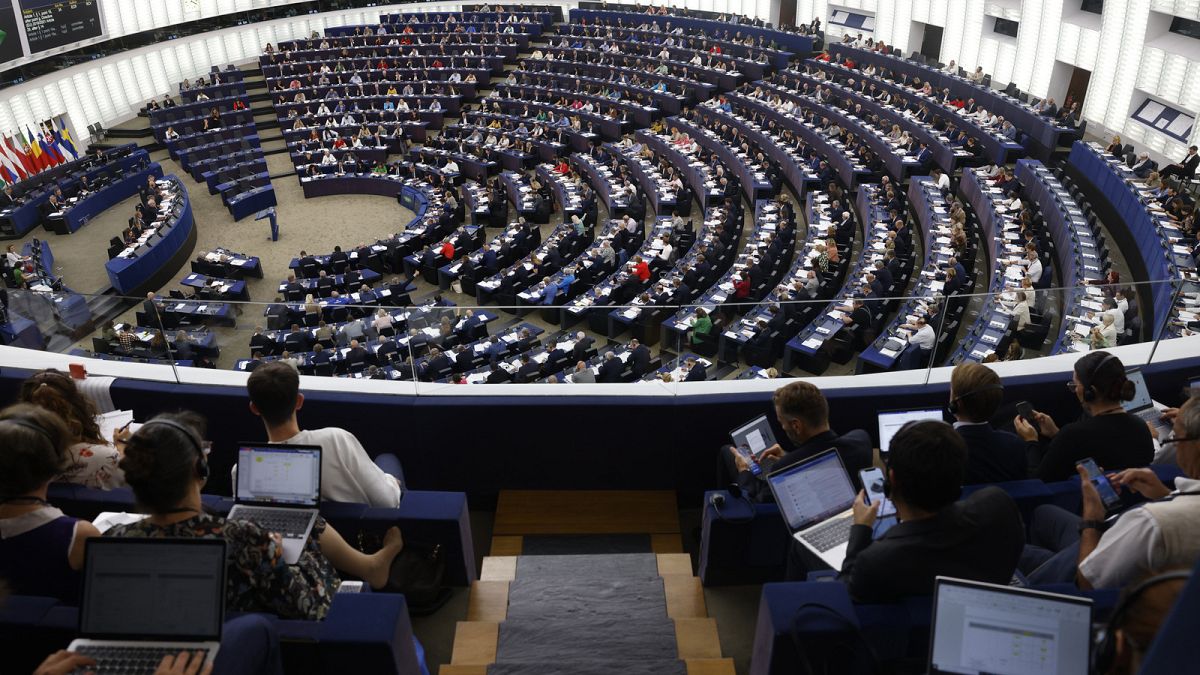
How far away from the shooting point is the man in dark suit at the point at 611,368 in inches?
345

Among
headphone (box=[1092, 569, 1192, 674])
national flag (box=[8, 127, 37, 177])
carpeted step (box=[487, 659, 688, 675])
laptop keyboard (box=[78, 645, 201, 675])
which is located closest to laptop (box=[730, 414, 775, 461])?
carpeted step (box=[487, 659, 688, 675])

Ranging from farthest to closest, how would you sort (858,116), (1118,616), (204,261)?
(858,116) → (204,261) → (1118,616)

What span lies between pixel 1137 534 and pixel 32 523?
4112mm

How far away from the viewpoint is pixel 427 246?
18328mm

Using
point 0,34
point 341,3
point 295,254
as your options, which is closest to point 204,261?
point 295,254

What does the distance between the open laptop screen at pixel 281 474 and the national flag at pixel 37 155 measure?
2455cm

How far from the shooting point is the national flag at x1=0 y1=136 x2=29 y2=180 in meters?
21.7

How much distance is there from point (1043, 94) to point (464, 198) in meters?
16.7

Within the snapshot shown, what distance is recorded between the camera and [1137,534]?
282cm

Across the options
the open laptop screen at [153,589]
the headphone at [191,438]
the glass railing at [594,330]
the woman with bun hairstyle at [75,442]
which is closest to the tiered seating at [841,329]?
the glass railing at [594,330]

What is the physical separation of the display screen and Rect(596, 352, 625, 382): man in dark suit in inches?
946

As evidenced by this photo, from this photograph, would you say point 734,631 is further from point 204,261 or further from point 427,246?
point 204,261

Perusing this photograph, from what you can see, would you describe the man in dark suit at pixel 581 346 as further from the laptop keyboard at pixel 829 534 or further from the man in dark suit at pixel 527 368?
the laptop keyboard at pixel 829 534

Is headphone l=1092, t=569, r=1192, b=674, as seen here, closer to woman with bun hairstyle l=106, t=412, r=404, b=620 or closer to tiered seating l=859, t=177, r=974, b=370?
woman with bun hairstyle l=106, t=412, r=404, b=620
